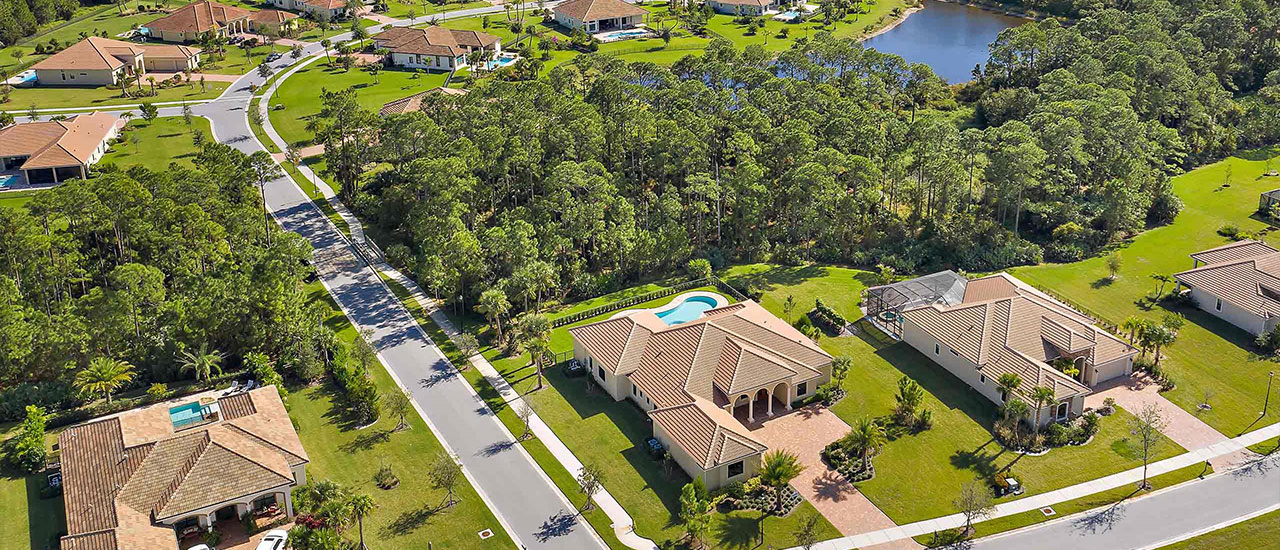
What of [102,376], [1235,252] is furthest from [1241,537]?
[102,376]

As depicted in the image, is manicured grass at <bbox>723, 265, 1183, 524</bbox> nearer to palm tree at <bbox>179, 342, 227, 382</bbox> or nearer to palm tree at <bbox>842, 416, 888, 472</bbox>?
palm tree at <bbox>842, 416, 888, 472</bbox>

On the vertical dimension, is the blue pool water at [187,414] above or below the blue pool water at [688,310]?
above

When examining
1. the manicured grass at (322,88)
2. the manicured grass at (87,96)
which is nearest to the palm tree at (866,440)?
the manicured grass at (322,88)

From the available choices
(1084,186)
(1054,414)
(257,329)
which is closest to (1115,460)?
(1054,414)

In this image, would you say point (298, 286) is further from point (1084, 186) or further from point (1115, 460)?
point (1084, 186)

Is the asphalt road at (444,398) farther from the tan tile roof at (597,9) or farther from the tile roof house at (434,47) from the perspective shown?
the tan tile roof at (597,9)

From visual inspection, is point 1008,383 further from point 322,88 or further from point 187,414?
point 322,88
